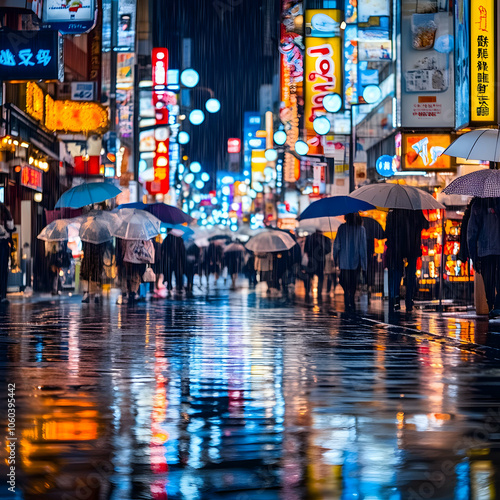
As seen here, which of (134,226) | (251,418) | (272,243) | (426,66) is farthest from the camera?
(272,243)

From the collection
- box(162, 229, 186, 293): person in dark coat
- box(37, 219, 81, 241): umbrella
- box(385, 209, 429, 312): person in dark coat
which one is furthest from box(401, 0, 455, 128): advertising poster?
box(385, 209, 429, 312): person in dark coat

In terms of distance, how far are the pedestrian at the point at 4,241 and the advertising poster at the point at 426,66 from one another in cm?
1126

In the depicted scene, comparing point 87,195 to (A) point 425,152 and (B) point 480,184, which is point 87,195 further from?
(B) point 480,184

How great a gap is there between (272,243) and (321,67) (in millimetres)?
13216

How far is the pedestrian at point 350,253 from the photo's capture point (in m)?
22.8

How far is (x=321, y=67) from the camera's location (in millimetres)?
45562

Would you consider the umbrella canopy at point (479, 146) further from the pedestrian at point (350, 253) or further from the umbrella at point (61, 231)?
the umbrella at point (61, 231)

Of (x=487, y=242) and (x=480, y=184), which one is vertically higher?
(x=480, y=184)

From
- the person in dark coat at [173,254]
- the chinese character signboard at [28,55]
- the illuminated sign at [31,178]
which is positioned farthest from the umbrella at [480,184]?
the illuminated sign at [31,178]

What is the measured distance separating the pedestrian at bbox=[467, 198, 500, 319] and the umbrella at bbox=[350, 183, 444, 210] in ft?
11.1

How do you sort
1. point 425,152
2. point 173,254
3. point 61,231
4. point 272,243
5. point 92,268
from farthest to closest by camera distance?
point 272,243
point 173,254
point 425,152
point 61,231
point 92,268

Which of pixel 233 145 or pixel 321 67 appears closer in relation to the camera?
pixel 321 67

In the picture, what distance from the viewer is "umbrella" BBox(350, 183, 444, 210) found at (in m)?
21.8

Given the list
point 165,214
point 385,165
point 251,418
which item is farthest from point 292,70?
point 251,418
